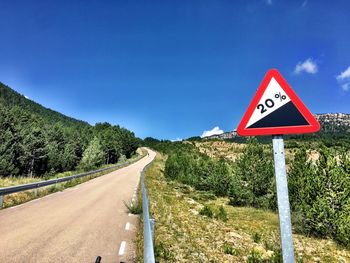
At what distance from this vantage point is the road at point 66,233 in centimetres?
738

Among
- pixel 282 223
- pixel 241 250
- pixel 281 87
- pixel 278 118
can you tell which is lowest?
pixel 241 250

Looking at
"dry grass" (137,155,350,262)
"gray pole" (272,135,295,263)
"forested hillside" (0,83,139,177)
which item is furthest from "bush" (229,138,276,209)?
"forested hillside" (0,83,139,177)

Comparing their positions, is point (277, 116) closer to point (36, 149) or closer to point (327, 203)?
point (327, 203)

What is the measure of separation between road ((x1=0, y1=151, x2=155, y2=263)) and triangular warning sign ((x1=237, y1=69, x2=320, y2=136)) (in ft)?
17.0

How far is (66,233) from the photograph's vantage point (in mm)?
9523

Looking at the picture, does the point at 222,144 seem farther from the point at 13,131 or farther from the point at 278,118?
the point at 278,118

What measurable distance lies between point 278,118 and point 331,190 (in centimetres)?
1767

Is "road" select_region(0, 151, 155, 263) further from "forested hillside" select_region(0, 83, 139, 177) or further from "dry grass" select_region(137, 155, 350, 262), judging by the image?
"forested hillside" select_region(0, 83, 139, 177)

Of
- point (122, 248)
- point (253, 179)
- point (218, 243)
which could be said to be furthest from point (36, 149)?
point (122, 248)

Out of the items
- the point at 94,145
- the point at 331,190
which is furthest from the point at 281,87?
the point at 94,145

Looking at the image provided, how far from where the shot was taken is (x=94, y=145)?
73500 millimetres

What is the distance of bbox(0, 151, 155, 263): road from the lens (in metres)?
7.38

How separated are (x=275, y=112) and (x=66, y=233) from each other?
821cm

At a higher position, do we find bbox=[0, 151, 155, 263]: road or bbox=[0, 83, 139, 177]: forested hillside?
bbox=[0, 83, 139, 177]: forested hillside
